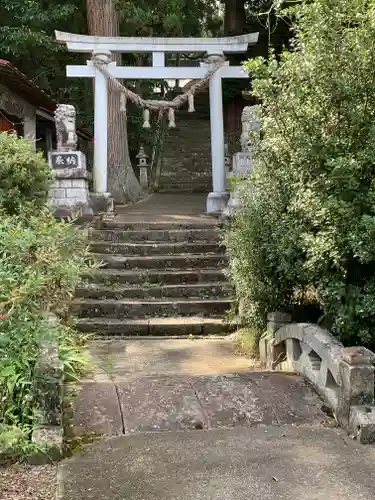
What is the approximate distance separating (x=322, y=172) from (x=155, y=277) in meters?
4.18

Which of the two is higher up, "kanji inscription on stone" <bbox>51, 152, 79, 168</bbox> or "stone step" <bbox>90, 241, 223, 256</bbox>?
"kanji inscription on stone" <bbox>51, 152, 79, 168</bbox>

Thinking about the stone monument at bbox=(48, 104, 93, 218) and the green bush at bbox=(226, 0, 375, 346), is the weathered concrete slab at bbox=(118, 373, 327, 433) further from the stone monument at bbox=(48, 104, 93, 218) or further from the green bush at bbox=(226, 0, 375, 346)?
the stone monument at bbox=(48, 104, 93, 218)

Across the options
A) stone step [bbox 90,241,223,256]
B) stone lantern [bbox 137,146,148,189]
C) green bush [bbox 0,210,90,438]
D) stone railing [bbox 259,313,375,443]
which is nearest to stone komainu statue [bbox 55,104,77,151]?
stone step [bbox 90,241,223,256]

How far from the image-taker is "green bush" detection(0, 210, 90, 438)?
3.55 meters

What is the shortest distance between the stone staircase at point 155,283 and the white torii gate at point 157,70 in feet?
7.32

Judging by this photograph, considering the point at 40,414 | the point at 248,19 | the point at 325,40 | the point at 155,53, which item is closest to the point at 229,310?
the point at 325,40

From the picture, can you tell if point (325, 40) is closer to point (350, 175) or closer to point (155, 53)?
point (350, 175)

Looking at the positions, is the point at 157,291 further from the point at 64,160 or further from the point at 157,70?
the point at 157,70

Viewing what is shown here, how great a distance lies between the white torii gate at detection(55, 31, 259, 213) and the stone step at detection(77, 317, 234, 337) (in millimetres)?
4732

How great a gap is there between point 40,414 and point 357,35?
395 cm

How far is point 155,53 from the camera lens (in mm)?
11781

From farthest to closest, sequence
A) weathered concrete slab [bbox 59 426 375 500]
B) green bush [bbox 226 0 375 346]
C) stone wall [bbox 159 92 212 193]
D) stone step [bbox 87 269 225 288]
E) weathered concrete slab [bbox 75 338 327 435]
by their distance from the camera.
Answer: stone wall [bbox 159 92 212 193] < stone step [bbox 87 269 225 288] < green bush [bbox 226 0 375 346] < weathered concrete slab [bbox 75 338 327 435] < weathered concrete slab [bbox 59 426 375 500]

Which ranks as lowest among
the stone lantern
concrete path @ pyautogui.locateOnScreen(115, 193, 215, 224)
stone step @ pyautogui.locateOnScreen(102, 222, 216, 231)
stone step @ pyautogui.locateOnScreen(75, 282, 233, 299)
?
stone step @ pyautogui.locateOnScreen(75, 282, 233, 299)

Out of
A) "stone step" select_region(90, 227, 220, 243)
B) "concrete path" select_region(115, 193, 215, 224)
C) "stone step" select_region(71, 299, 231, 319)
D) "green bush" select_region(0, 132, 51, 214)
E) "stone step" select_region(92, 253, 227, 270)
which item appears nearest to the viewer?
"green bush" select_region(0, 132, 51, 214)
